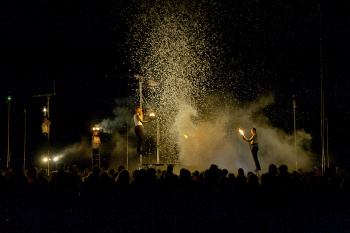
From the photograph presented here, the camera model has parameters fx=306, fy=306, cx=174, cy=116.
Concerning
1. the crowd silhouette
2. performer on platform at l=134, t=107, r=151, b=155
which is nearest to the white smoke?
performer on platform at l=134, t=107, r=151, b=155

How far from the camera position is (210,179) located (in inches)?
237

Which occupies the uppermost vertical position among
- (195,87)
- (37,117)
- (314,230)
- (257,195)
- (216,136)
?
(195,87)

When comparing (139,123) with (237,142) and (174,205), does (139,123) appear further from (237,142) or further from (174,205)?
(237,142)

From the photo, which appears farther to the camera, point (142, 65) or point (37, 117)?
point (37, 117)

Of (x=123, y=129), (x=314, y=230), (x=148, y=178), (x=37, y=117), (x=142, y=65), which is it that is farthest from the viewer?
(x=123, y=129)

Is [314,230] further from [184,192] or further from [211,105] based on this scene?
[211,105]

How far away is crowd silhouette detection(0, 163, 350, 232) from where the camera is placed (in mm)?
4918

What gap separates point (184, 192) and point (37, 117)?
73.7ft

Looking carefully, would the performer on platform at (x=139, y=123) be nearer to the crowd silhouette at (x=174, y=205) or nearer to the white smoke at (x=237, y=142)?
the crowd silhouette at (x=174, y=205)

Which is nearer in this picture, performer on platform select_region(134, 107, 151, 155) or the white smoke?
performer on platform select_region(134, 107, 151, 155)

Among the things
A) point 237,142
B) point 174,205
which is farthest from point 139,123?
point 237,142

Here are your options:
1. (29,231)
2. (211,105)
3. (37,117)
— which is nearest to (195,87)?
(211,105)

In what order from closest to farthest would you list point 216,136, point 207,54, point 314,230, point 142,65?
1. point 314,230
2. point 207,54
3. point 142,65
4. point 216,136

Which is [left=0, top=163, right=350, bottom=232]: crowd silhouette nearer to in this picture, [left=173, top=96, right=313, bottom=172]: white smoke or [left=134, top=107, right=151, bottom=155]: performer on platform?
[left=134, top=107, right=151, bottom=155]: performer on platform
